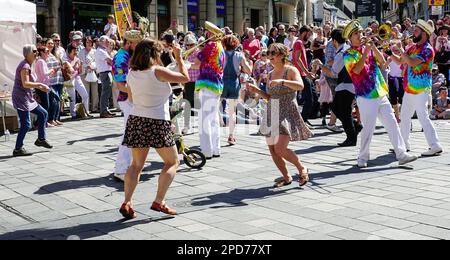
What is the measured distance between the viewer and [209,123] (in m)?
9.76

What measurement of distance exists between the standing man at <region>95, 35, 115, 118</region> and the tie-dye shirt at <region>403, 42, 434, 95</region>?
26.4 ft

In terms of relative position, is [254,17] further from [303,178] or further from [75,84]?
[303,178]

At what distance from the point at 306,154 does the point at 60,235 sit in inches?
202

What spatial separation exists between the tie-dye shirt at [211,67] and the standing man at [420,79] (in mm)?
2623

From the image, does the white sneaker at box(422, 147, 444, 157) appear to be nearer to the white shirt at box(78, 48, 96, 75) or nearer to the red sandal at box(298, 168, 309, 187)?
the red sandal at box(298, 168, 309, 187)

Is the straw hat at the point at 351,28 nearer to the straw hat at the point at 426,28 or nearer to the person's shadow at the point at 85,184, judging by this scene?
the straw hat at the point at 426,28

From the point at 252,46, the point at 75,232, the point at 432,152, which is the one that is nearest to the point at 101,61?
the point at 252,46

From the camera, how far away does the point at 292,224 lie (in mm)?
6043

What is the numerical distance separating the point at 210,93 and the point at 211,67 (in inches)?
15.6

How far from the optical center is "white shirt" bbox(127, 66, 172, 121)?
619 cm

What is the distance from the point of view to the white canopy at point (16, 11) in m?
13.2

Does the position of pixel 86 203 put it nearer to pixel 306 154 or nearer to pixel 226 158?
pixel 226 158

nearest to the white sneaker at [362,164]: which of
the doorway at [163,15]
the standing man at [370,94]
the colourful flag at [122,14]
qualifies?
the standing man at [370,94]

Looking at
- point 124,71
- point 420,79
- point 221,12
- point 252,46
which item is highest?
point 221,12
